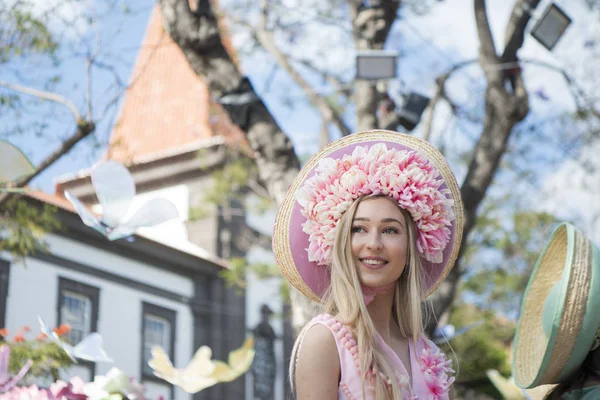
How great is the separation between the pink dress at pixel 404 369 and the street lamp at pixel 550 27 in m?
4.71

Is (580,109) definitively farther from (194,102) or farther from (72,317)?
(194,102)

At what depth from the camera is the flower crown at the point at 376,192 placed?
2219 millimetres

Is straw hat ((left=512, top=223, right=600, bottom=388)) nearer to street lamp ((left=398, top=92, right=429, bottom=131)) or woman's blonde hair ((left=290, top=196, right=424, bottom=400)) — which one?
woman's blonde hair ((left=290, top=196, right=424, bottom=400))

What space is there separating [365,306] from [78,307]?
911 cm

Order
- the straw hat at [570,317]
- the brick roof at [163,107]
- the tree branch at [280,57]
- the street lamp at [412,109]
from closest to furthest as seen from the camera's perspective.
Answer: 1. the straw hat at [570,317]
2. the street lamp at [412,109]
3. the tree branch at [280,57]
4. the brick roof at [163,107]

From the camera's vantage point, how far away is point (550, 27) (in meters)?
6.59

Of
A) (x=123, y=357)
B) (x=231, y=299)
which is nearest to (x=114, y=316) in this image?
(x=123, y=357)

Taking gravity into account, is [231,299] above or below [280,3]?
below

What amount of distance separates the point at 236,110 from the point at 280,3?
153 inches

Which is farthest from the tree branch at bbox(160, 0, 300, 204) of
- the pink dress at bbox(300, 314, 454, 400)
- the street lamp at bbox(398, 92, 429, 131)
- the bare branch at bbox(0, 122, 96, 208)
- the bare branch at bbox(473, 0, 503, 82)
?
the pink dress at bbox(300, 314, 454, 400)

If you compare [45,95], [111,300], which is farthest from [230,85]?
[111,300]

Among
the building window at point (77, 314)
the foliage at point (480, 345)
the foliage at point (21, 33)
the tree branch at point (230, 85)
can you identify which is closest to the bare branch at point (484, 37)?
the tree branch at point (230, 85)

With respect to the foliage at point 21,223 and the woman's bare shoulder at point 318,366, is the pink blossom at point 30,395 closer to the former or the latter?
the woman's bare shoulder at point 318,366

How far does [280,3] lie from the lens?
9188 millimetres
